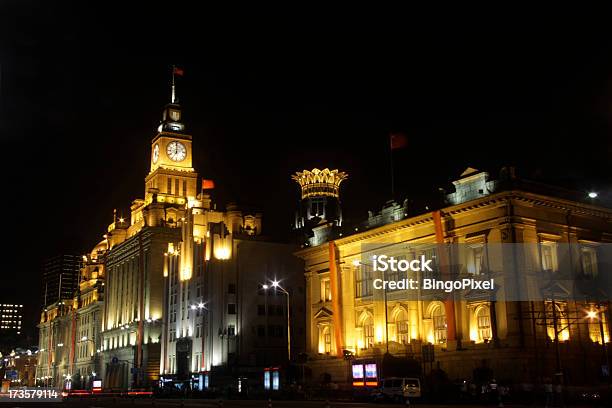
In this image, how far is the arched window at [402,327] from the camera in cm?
6838

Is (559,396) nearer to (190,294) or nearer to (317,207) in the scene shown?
(190,294)

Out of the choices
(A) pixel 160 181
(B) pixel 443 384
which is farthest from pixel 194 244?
(B) pixel 443 384

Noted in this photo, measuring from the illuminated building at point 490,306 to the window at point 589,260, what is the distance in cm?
9

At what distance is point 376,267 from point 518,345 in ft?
64.5

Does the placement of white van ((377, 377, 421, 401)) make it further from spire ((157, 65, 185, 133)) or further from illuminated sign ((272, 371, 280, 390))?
spire ((157, 65, 185, 133))

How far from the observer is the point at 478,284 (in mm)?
60969

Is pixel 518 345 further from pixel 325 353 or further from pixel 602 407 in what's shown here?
pixel 325 353

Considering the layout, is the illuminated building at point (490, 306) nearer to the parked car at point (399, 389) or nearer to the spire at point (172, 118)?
the parked car at point (399, 389)

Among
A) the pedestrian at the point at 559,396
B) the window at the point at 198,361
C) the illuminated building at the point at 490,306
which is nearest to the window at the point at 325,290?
the illuminated building at the point at 490,306

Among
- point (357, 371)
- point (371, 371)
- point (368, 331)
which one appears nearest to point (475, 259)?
point (371, 371)

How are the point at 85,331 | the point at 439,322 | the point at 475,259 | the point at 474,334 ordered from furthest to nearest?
the point at 85,331
the point at 439,322
the point at 475,259
the point at 474,334

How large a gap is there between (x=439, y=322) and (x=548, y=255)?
11.8m

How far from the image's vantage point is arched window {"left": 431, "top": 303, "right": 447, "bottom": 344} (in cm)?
6462

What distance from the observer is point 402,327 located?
2726 inches
